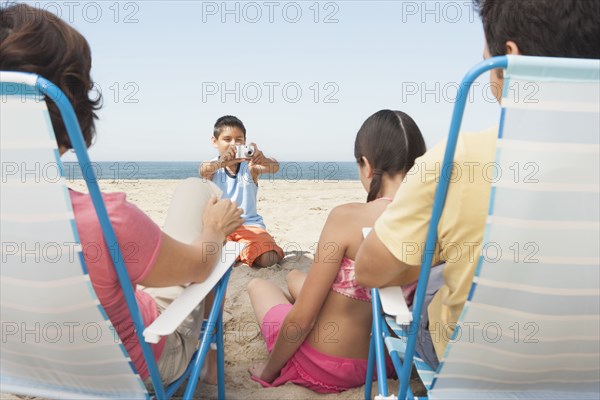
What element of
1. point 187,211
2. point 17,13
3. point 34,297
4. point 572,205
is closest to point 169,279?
point 34,297

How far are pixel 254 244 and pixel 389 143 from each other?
2.30 metres

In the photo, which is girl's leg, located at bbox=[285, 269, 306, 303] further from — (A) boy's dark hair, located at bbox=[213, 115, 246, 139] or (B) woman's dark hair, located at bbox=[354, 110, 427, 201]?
(A) boy's dark hair, located at bbox=[213, 115, 246, 139]

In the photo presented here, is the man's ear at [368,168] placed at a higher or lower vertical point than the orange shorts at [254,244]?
higher

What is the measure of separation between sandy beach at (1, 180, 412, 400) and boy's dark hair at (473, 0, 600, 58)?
1509 millimetres

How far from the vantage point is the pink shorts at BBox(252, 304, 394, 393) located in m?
2.34

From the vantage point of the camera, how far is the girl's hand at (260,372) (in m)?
2.51

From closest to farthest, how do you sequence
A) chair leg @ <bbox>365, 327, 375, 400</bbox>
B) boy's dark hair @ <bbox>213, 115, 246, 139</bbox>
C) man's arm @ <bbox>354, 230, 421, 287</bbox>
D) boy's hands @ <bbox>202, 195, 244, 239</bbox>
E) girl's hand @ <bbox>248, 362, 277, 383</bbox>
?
man's arm @ <bbox>354, 230, 421, 287</bbox> < boy's hands @ <bbox>202, 195, 244, 239</bbox> < chair leg @ <bbox>365, 327, 375, 400</bbox> < girl's hand @ <bbox>248, 362, 277, 383</bbox> < boy's dark hair @ <bbox>213, 115, 246, 139</bbox>

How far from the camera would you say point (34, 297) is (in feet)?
4.75

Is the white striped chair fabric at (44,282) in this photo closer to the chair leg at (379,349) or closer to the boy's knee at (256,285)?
the chair leg at (379,349)

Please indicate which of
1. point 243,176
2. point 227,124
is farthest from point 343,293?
point 227,124

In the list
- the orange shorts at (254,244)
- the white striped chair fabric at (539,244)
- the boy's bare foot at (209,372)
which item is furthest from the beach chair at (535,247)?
the orange shorts at (254,244)

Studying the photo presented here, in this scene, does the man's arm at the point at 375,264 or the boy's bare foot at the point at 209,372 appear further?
the boy's bare foot at the point at 209,372

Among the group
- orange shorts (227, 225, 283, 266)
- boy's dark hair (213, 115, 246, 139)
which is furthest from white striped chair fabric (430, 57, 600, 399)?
boy's dark hair (213, 115, 246, 139)

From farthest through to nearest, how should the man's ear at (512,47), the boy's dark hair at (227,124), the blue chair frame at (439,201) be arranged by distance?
the boy's dark hair at (227,124) < the man's ear at (512,47) < the blue chair frame at (439,201)
